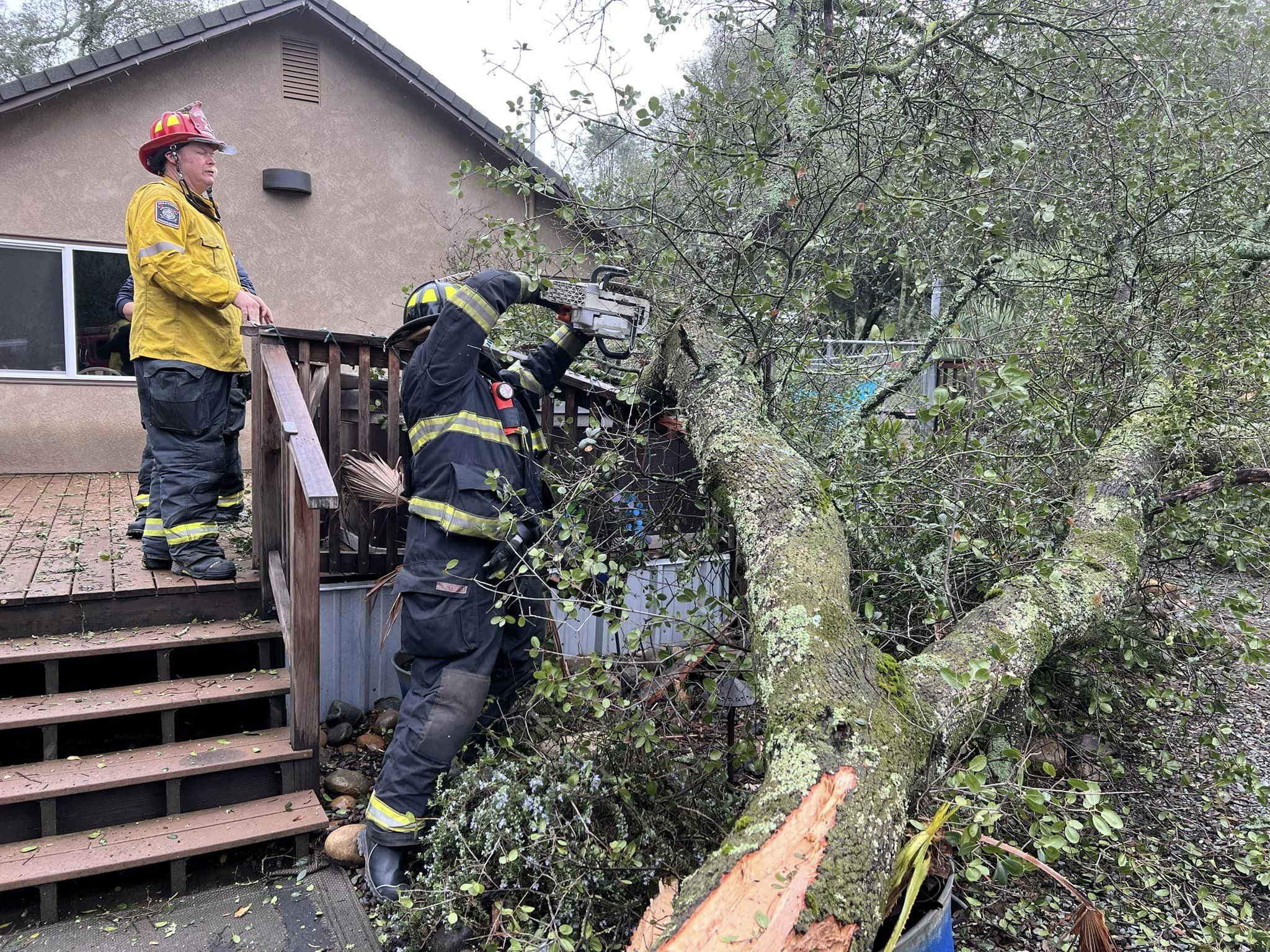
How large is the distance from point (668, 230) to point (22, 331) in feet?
21.7

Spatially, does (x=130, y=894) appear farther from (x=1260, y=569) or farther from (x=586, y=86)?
(x=1260, y=569)

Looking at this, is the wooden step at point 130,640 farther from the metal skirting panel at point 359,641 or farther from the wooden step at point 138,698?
the metal skirting panel at point 359,641

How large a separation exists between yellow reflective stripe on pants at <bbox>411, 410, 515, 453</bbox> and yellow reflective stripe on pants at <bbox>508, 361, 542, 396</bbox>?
0.33 m

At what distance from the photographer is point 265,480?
3.87 meters

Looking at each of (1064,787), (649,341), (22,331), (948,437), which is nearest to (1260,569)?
(1064,787)

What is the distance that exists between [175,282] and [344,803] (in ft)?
7.97

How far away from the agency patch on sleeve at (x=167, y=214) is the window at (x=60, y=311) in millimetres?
4518

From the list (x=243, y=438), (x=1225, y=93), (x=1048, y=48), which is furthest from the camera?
(x=243, y=438)

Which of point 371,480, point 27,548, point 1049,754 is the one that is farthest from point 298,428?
point 1049,754

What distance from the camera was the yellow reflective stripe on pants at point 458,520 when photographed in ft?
9.90

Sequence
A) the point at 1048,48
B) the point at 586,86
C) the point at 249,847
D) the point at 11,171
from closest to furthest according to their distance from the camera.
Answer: the point at 249,847
the point at 586,86
the point at 1048,48
the point at 11,171

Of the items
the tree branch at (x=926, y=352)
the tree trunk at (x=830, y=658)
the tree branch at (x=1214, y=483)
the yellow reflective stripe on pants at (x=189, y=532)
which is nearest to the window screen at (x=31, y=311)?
the yellow reflective stripe on pants at (x=189, y=532)

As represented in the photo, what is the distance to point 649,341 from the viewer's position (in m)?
3.54

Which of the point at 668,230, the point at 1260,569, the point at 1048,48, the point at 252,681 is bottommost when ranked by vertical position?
the point at 252,681
